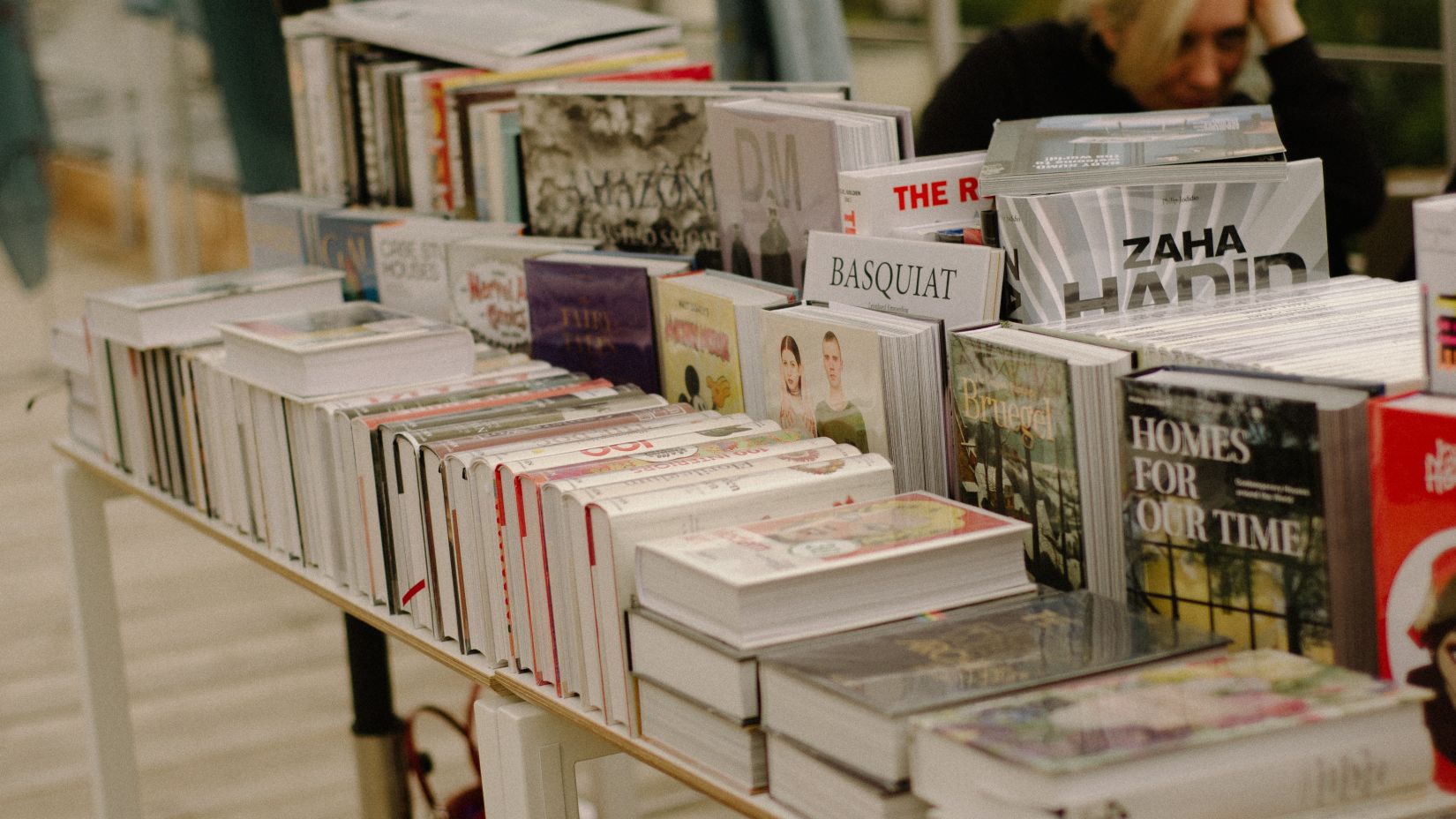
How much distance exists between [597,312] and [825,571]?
0.65 metres

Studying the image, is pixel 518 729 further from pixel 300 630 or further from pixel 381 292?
pixel 300 630

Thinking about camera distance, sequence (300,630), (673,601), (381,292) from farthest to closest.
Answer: (300,630), (381,292), (673,601)

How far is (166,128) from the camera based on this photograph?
7.12 meters

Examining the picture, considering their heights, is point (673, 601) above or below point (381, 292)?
below

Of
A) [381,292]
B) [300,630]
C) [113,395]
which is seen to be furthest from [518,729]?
[300,630]

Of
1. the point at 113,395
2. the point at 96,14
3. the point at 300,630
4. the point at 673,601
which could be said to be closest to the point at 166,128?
the point at 96,14

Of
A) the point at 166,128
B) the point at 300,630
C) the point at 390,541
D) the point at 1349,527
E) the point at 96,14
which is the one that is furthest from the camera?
the point at 96,14

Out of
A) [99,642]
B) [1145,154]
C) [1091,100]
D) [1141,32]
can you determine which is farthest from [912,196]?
[99,642]

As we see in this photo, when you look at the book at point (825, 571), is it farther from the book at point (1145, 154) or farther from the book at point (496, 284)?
the book at point (496, 284)

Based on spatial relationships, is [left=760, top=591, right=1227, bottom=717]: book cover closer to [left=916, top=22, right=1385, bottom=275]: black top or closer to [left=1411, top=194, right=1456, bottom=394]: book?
[left=1411, top=194, right=1456, bottom=394]: book

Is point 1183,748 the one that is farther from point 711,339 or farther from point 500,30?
point 500,30

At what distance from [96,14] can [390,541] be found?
714cm

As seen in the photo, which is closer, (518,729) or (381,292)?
(518,729)

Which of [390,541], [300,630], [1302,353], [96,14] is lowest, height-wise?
[300,630]
